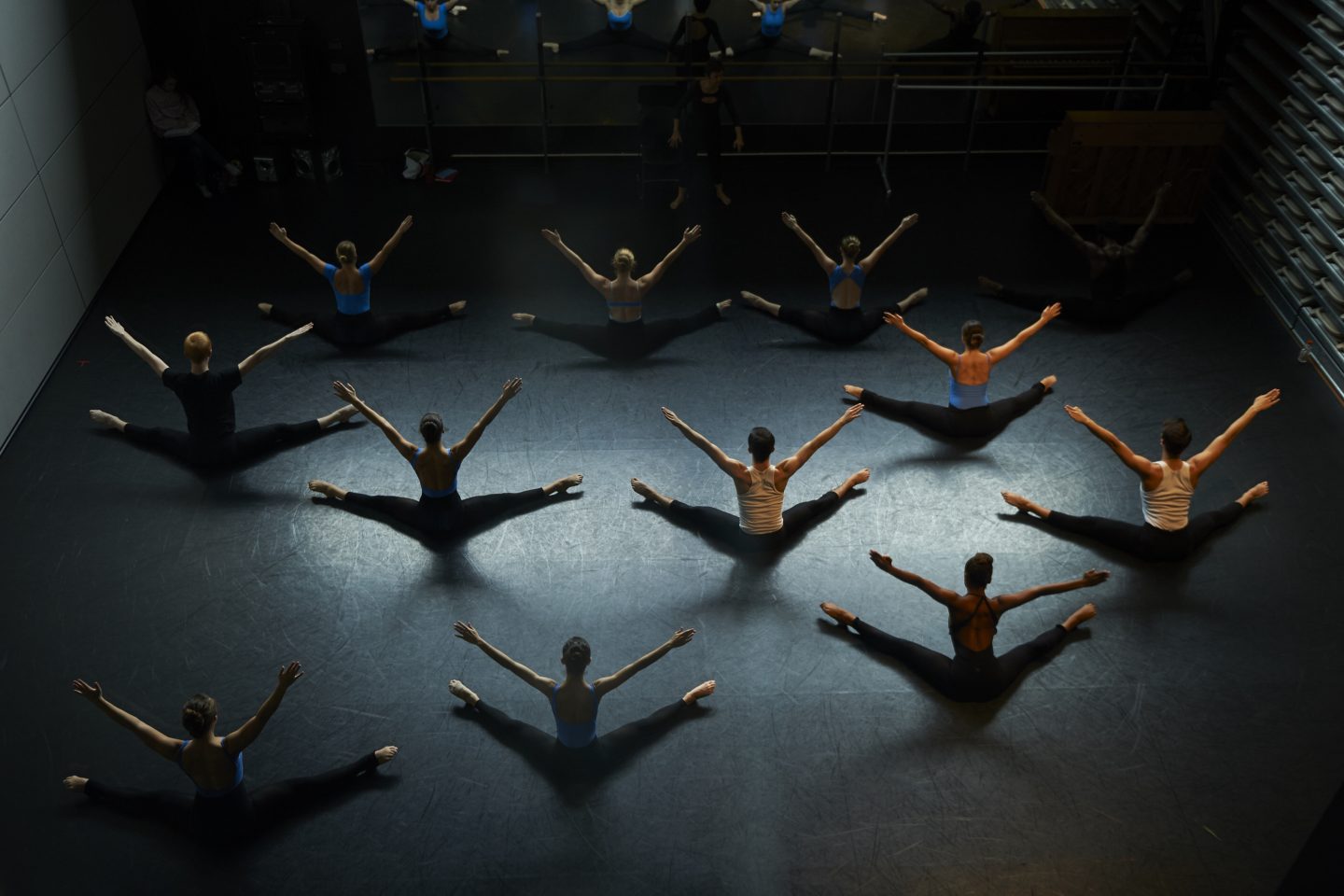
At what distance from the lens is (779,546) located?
304 inches

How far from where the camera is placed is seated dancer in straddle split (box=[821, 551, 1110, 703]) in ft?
21.0

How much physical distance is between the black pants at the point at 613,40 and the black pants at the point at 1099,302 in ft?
15.8

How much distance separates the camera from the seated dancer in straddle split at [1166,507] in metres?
7.36

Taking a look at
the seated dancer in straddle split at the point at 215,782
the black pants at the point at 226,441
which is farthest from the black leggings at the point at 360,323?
the seated dancer in straddle split at the point at 215,782

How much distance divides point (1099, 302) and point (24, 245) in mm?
8755

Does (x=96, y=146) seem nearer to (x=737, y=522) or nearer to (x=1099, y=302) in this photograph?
(x=737, y=522)

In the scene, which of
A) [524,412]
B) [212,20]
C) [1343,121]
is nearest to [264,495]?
[524,412]

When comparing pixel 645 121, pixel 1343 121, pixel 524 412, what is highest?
pixel 1343 121

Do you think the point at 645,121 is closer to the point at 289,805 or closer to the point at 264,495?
the point at 264,495

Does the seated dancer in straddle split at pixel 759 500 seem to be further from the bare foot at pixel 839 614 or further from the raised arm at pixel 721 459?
the bare foot at pixel 839 614

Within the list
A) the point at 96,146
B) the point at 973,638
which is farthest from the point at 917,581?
the point at 96,146

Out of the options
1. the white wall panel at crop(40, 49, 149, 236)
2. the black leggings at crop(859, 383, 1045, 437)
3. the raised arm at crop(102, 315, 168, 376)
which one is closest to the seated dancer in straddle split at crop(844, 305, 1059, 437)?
the black leggings at crop(859, 383, 1045, 437)

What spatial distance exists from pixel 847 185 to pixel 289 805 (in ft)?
27.8

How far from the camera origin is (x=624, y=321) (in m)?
9.57
